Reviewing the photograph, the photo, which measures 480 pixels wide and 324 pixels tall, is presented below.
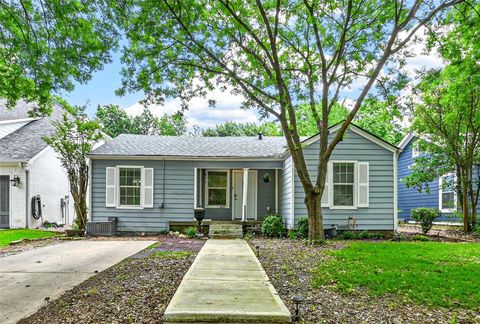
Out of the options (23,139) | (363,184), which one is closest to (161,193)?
(363,184)

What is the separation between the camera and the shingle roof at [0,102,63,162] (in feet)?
45.1

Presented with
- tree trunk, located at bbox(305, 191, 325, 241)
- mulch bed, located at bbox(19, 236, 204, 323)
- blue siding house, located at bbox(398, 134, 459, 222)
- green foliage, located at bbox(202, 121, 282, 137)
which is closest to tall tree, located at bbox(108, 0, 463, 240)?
tree trunk, located at bbox(305, 191, 325, 241)

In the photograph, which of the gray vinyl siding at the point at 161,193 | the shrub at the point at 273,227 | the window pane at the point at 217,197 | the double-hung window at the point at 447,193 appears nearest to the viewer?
the shrub at the point at 273,227

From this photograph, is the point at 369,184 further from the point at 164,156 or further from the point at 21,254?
the point at 21,254

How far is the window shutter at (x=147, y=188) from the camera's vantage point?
1277 centimetres

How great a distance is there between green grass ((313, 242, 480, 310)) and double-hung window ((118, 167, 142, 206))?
750cm

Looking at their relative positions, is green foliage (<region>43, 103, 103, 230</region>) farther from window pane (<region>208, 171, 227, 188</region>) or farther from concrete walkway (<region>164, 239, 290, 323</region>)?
concrete walkway (<region>164, 239, 290, 323</region>)

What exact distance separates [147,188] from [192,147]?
2.38 metres

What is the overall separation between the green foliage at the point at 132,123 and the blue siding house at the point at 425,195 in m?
22.2

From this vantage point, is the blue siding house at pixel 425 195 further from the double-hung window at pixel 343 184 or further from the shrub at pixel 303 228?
the shrub at pixel 303 228

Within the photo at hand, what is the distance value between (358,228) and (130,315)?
→ 948 cm

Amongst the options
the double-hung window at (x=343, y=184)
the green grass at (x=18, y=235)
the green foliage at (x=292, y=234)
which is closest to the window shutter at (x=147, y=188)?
the green grass at (x=18, y=235)

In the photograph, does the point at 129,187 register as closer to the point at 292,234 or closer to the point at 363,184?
the point at 292,234

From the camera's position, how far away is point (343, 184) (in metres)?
11.9
